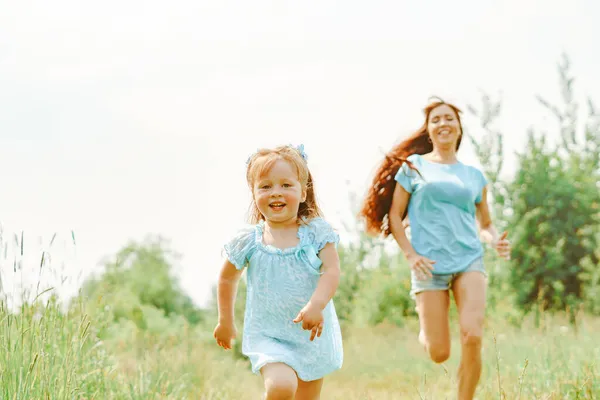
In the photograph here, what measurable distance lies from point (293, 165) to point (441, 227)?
6.27ft

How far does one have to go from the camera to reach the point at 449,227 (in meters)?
5.54

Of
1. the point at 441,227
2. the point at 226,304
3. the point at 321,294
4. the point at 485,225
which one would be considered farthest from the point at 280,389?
the point at 485,225

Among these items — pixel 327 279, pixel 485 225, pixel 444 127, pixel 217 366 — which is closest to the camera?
pixel 327 279

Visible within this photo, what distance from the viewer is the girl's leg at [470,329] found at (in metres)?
5.18

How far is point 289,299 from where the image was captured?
398 cm

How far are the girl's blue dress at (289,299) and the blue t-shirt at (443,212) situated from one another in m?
1.66

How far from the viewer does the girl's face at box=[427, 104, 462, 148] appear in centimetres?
577

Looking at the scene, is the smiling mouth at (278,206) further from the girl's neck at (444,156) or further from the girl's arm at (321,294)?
the girl's neck at (444,156)

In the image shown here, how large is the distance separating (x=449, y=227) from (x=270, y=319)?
6.50 ft

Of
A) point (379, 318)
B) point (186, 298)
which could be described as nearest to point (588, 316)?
point (379, 318)

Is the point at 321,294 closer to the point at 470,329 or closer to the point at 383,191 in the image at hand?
the point at 470,329

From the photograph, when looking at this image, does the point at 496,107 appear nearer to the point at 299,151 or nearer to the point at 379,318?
the point at 379,318

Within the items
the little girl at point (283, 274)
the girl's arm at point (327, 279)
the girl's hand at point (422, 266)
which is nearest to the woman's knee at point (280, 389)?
the little girl at point (283, 274)

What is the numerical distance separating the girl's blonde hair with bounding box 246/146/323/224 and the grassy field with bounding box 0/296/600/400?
105 centimetres
